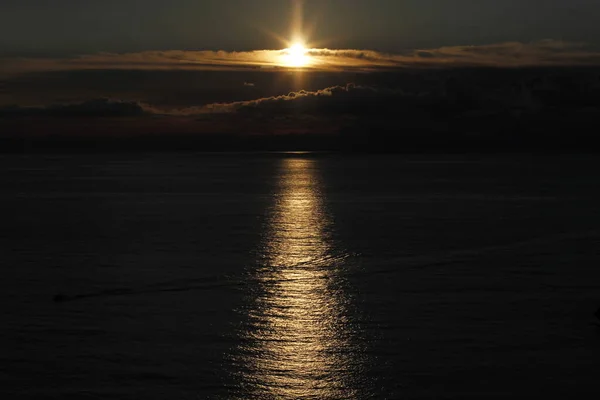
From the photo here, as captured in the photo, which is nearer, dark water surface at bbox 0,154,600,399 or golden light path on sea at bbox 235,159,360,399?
golden light path on sea at bbox 235,159,360,399

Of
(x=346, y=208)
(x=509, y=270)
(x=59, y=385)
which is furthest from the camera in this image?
(x=346, y=208)

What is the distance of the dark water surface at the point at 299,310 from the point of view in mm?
21781

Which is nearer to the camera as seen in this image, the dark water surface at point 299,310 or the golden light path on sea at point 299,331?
the golden light path on sea at point 299,331

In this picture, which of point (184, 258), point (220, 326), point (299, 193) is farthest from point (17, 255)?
point (299, 193)

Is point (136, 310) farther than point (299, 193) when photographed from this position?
No

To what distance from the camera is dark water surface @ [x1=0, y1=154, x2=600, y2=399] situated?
71.5ft

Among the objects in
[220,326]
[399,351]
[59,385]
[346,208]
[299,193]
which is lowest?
[59,385]

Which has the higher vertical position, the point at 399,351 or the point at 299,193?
the point at 299,193

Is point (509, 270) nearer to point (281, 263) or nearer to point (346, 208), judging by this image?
point (281, 263)

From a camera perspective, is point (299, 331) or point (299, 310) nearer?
point (299, 331)

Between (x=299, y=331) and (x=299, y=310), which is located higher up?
(x=299, y=310)

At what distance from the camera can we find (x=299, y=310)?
30094 mm

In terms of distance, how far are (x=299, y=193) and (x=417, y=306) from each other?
80481 mm

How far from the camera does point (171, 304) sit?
31062mm
